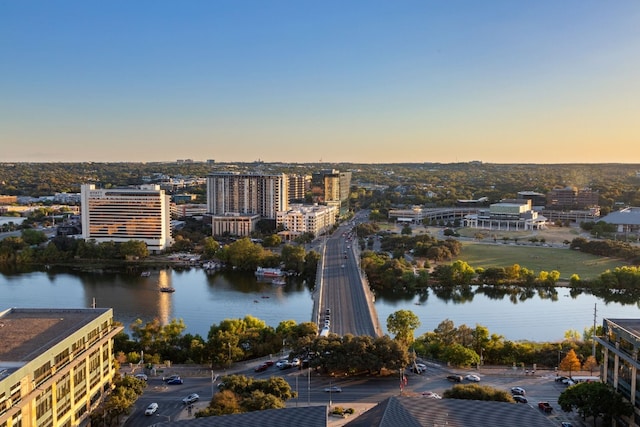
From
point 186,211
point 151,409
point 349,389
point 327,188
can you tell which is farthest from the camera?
point 327,188

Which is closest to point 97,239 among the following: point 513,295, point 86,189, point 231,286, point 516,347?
point 86,189

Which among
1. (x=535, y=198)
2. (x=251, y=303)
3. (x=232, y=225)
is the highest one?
(x=535, y=198)

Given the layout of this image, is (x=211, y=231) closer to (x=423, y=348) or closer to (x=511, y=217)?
(x=511, y=217)

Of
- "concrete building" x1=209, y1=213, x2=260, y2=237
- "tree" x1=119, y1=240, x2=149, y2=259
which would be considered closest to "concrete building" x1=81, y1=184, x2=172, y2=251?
"tree" x1=119, y1=240, x2=149, y2=259

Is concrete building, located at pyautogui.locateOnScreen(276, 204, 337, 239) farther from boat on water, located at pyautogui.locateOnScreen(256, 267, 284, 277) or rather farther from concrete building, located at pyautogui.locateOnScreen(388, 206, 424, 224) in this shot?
boat on water, located at pyautogui.locateOnScreen(256, 267, 284, 277)

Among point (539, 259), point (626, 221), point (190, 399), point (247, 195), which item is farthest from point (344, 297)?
point (626, 221)

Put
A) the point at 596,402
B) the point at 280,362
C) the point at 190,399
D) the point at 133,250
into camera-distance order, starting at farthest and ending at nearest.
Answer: the point at 133,250, the point at 280,362, the point at 190,399, the point at 596,402

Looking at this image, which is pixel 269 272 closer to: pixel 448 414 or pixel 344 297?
pixel 344 297
